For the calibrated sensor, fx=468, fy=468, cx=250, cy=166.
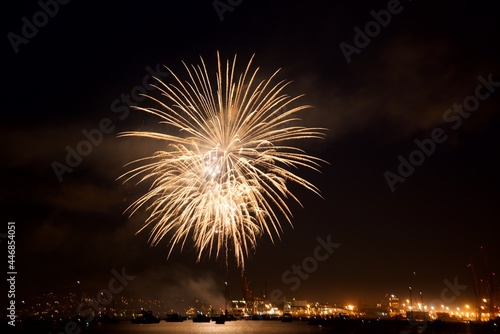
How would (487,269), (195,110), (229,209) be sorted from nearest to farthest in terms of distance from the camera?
(195,110)
(229,209)
(487,269)

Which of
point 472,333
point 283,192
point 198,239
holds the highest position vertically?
point 283,192

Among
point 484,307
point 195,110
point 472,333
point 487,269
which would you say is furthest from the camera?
point 484,307

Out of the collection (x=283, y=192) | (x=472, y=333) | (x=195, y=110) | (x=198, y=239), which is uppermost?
(x=195, y=110)

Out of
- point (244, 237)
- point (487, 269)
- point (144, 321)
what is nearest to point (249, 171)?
point (244, 237)

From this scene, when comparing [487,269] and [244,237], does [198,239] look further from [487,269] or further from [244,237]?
[487,269]

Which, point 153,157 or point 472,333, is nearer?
point 153,157

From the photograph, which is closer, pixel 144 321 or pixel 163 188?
pixel 163 188

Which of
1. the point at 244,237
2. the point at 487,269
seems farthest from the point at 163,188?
the point at 487,269

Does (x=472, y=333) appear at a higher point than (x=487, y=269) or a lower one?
lower

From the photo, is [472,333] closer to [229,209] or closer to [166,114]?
[229,209]
